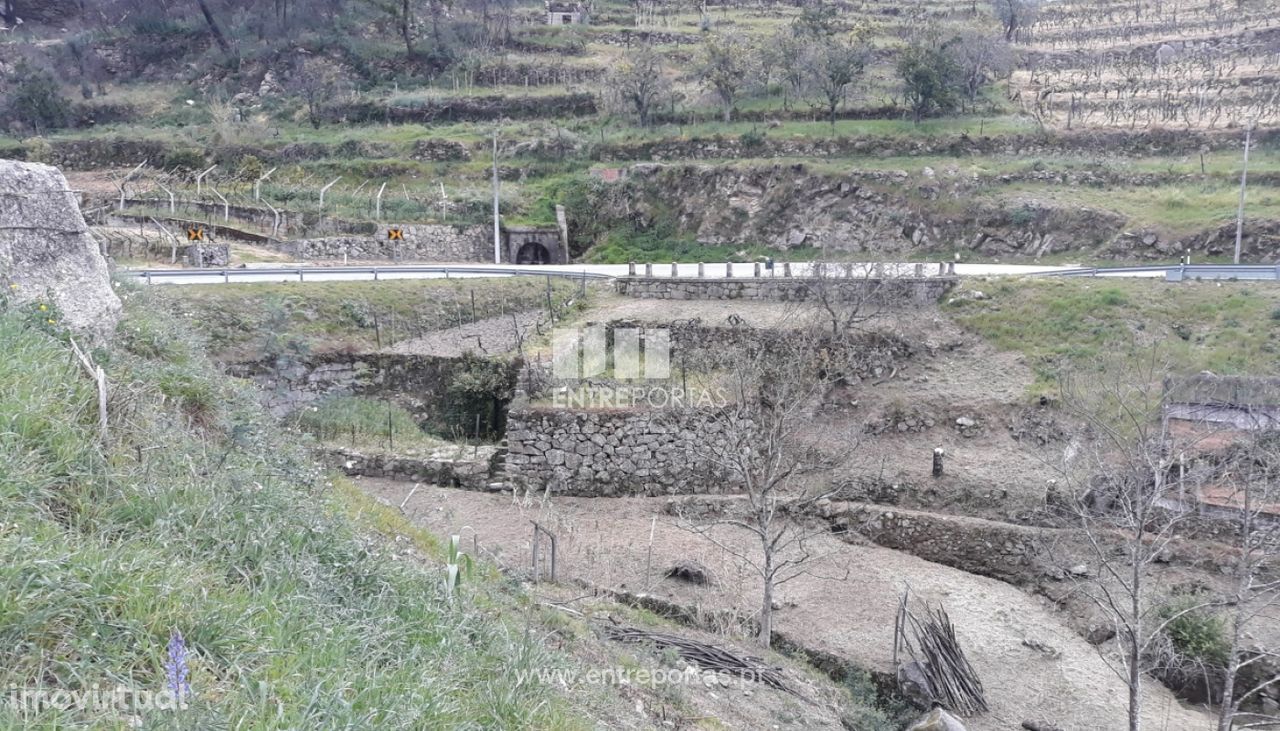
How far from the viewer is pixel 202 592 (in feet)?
11.9

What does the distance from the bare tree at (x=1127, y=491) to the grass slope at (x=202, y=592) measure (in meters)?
7.36

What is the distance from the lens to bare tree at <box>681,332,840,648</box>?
1230cm

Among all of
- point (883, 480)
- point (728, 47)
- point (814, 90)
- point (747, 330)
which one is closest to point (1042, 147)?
point (814, 90)

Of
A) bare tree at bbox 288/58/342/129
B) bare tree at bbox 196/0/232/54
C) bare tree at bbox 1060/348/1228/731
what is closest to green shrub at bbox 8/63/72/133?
bare tree at bbox 196/0/232/54

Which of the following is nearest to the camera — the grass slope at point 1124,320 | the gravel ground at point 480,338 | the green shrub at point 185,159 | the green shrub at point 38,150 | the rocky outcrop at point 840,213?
the grass slope at point 1124,320

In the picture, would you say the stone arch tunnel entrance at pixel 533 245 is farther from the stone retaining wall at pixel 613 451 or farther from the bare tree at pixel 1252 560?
the bare tree at pixel 1252 560

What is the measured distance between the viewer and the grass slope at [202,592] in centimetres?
310

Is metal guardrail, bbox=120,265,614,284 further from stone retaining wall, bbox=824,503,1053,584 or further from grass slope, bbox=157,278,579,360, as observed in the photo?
stone retaining wall, bbox=824,503,1053,584

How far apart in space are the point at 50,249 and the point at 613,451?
9864 mm

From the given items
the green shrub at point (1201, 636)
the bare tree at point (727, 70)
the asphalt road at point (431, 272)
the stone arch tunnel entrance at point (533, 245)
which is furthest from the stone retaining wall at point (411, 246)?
the green shrub at point (1201, 636)

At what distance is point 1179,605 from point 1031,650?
201 cm

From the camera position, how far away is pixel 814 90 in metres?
41.4

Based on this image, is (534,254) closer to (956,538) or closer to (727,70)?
(727,70)

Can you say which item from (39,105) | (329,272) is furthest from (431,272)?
(39,105)
